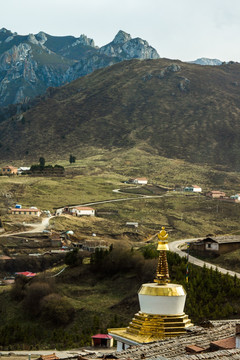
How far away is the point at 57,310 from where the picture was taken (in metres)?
59.6

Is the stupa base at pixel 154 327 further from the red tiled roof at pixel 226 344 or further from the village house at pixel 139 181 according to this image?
the village house at pixel 139 181

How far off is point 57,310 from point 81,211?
74.3 m

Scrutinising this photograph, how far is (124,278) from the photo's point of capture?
230 feet

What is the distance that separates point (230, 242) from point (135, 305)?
74.5 feet

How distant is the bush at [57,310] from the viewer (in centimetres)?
5938

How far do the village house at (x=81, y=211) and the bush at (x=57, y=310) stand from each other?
7060 centimetres

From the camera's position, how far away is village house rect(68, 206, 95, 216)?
436ft

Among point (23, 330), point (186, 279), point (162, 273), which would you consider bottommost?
point (23, 330)

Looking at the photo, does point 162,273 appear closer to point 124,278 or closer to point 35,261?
point 124,278

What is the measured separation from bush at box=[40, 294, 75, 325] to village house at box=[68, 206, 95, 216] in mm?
70598

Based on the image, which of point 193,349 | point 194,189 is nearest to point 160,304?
point 193,349

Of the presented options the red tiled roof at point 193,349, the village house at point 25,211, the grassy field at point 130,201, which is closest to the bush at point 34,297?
the red tiled roof at point 193,349

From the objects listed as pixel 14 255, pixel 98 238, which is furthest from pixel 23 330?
pixel 98 238

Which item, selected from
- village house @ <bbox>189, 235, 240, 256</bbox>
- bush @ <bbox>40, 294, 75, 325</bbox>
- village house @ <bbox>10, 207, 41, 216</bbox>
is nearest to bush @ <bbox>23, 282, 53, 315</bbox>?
bush @ <bbox>40, 294, 75, 325</bbox>
